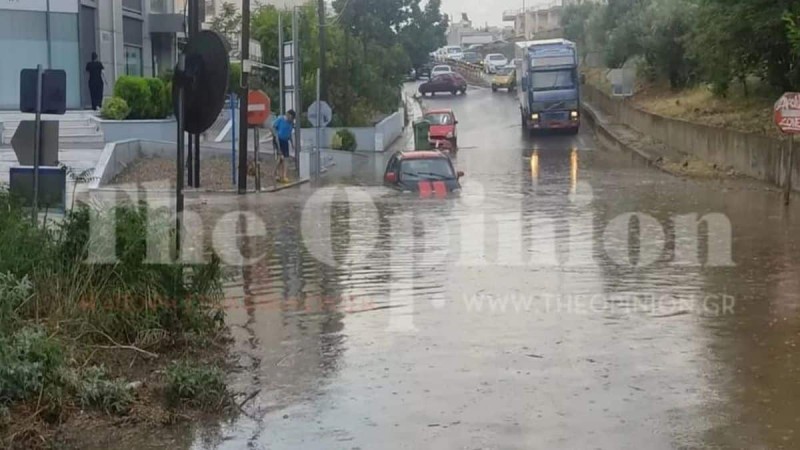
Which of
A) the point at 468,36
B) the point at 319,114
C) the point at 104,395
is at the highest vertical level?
the point at 468,36

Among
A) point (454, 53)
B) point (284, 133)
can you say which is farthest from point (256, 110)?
point (454, 53)

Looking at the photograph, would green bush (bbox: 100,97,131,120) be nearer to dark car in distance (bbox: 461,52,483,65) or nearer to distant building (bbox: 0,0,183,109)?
distant building (bbox: 0,0,183,109)

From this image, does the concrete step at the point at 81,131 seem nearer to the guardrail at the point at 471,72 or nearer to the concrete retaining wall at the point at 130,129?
the concrete retaining wall at the point at 130,129

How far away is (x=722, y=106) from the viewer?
1570 inches

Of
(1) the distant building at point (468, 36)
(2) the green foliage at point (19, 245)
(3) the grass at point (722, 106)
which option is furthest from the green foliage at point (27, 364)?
(1) the distant building at point (468, 36)

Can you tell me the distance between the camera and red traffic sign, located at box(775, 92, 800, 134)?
73.2ft

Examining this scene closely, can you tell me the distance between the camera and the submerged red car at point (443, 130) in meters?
47.6

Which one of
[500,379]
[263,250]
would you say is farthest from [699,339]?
[263,250]

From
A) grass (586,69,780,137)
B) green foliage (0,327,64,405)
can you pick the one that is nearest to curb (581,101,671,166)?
grass (586,69,780,137)

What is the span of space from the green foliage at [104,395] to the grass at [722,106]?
2512 cm

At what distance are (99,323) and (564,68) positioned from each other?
43158 millimetres

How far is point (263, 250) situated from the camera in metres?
17.1

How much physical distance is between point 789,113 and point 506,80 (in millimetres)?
56053

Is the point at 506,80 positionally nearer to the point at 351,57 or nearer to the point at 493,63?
the point at 493,63
